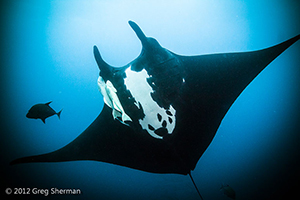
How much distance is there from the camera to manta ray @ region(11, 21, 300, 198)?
4.90ft

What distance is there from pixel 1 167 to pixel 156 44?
48.5 ft

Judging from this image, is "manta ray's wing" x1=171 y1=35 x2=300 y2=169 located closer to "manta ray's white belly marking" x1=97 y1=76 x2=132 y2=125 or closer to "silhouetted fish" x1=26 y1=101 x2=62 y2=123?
"manta ray's white belly marking" x1=97 y1=76 x2=132 y2=125

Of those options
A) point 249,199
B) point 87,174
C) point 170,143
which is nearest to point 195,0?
point 170,143

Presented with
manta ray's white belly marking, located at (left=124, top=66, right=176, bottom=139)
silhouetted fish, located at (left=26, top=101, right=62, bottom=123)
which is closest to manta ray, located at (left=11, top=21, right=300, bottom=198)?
manta ray's white belly marking, located at (left=124, top=66, right=176, bottom=139)

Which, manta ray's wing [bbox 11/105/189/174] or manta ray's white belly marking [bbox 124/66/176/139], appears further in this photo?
manta ray's wing [bbox 11/105/189/174]

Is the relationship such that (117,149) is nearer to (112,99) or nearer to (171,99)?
(112,99)

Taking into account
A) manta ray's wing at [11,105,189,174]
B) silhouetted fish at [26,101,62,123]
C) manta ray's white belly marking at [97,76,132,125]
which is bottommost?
manta ray's wing at [11,105,189,174]

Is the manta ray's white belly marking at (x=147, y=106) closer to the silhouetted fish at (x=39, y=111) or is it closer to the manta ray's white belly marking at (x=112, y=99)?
the manta ray's white belly marking at (x=112, y=99)

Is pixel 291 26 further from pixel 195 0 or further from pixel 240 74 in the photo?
pixel 240 74

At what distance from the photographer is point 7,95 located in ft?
22.6

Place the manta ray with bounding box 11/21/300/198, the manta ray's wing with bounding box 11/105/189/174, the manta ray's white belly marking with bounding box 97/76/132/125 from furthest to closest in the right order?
the manta ray's wing with bounding box 11/105/189/174
the manta ray's white belly marking with bounding box 97/76/132/125
the manta ray with bounding box 11/21/300/198

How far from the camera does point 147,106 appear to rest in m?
1.60

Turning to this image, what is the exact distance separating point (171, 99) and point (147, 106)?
31cm

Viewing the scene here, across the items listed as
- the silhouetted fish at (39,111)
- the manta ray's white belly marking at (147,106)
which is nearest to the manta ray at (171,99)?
the manta ray's white belly marking at (147,106)
